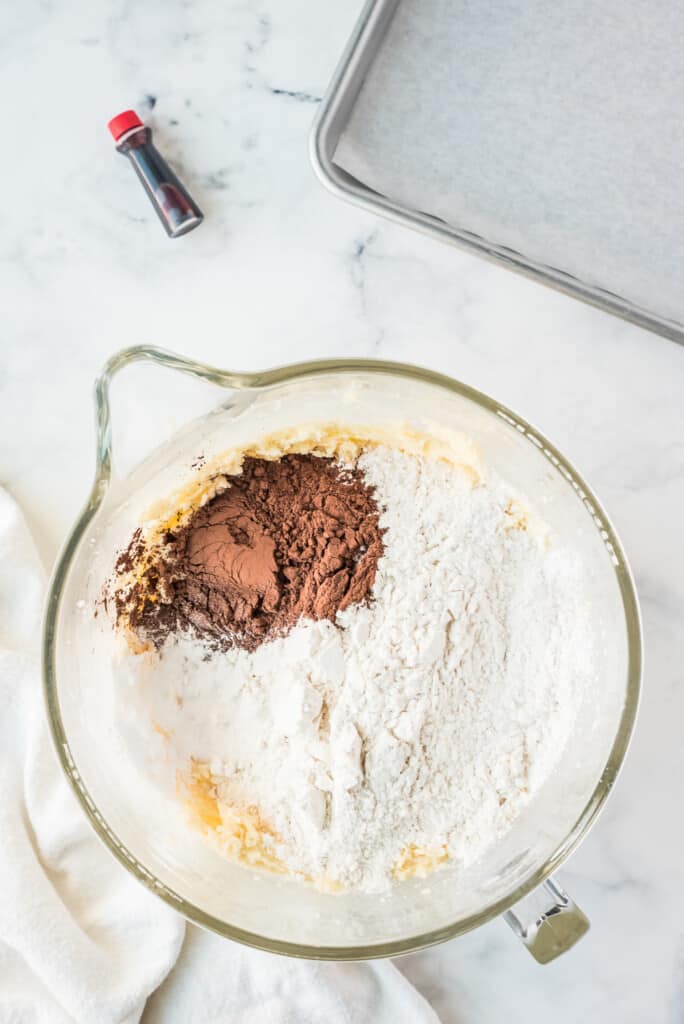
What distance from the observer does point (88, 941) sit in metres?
0.98

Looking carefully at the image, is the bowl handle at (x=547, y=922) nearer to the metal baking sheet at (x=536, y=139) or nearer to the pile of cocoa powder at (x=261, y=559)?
the pile of cocoa powder at (x=261, y=559)

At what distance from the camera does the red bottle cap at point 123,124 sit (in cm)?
101

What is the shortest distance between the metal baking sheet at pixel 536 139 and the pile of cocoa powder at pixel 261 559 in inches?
13.0

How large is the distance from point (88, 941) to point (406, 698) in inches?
18.5

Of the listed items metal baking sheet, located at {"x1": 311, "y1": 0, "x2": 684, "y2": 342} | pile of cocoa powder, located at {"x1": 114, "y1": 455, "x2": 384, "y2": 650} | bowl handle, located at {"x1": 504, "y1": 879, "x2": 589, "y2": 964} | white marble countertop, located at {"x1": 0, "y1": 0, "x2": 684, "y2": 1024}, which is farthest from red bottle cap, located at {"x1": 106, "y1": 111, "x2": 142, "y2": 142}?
bowl handle, located at {"x1": 504, "y1": 879, "x2": 589, "y2": 964}

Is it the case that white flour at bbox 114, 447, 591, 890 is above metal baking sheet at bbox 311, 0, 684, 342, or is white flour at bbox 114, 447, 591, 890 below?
below

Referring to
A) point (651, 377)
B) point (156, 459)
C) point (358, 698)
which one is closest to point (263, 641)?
point (358, 698)

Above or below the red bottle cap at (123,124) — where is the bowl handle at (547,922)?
below

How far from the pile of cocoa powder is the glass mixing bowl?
5cm

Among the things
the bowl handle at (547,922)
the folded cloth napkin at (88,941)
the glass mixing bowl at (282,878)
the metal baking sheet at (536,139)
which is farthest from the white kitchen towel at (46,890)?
the metal baking sheet at (536,139)

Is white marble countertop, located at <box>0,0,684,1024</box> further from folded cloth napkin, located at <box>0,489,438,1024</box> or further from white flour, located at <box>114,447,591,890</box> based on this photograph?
white flour, located at <box>114,447,591,890</box>

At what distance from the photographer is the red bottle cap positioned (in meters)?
1.01

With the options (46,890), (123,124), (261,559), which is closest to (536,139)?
(123,124)

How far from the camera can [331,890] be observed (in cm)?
91
